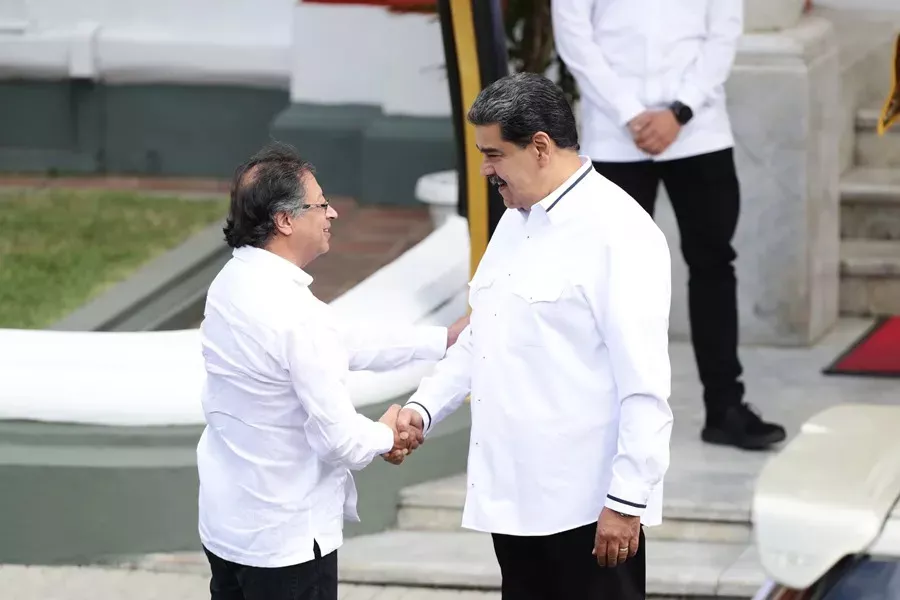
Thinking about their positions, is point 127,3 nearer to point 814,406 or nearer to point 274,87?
point 274,87

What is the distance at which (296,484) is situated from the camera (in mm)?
3318

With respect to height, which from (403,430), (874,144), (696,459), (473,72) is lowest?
(696,459)

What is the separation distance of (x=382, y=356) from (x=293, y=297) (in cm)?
49

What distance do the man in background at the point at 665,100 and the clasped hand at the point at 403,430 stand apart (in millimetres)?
1862

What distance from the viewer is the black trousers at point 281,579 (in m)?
3.33

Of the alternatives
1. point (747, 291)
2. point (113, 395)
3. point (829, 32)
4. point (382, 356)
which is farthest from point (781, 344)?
point (382, 356)

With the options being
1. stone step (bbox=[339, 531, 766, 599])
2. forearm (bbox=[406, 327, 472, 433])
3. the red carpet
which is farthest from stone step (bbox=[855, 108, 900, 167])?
forearm (bbox=[406, 327, 472, 433])

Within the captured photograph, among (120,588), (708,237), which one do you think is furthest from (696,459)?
(120,588)

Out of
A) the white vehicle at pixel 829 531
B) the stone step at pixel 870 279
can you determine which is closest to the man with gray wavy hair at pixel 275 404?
the white vehicle at pixel 829 531

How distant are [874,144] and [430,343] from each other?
4281 millimetres

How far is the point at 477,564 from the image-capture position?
4.91 m

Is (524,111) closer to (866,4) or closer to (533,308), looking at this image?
(533,308)

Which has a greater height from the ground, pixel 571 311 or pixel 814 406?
pixel 571 311

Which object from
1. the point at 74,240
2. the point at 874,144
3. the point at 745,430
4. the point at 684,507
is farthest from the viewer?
the point at 74,240
